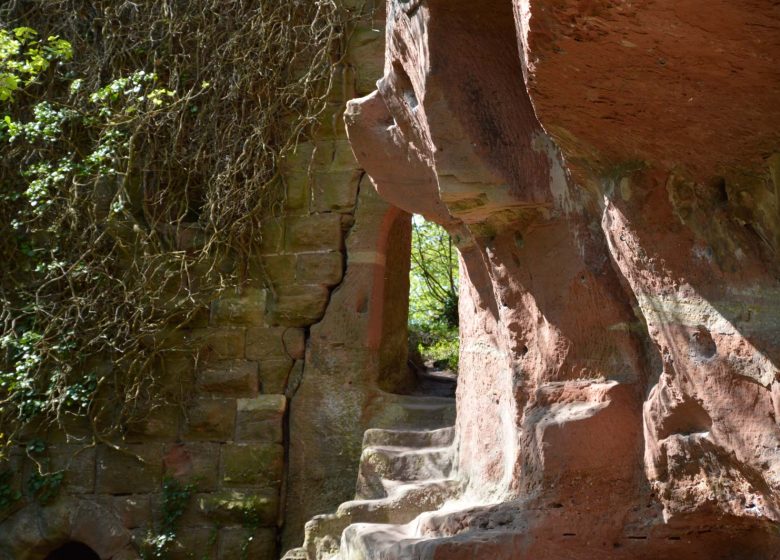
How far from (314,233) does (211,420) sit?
111 cm

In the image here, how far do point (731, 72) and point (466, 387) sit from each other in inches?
83.9

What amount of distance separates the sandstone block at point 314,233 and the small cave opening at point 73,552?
2.05m

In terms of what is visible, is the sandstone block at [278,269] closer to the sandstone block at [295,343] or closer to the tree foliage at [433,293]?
the sandstone block at [295,343]

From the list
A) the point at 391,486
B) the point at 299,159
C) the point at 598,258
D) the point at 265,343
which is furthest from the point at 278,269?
the point at 598,258

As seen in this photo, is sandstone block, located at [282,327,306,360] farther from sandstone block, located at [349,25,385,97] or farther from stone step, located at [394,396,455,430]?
sandstone block, located at [349,25,385,97]

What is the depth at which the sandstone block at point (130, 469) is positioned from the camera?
5.51 metres

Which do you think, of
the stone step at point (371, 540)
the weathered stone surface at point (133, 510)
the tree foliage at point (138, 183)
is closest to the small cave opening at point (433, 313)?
the tree foliage at point (138, 183)

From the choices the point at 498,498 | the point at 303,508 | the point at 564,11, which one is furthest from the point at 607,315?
the point at 303,508

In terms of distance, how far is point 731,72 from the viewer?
1917 mm

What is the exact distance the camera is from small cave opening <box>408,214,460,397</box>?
5992 mm

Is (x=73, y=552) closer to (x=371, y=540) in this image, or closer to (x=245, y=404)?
(x=245, y=404)

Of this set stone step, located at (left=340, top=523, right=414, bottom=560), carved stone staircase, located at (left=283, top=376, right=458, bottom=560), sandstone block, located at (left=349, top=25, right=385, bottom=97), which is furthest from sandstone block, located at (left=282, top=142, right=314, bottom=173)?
Answer: stone step, located at (left=340, top=523, right=414, bottom=560)

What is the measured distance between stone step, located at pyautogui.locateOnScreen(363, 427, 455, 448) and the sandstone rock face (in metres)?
0.31

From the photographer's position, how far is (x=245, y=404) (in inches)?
214
